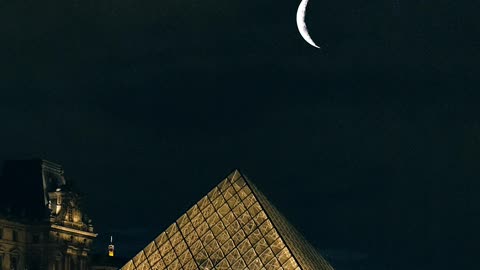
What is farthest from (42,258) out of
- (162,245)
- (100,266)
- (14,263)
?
(162,245)

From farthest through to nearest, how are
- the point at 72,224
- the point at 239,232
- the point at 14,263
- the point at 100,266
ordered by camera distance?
the point at 100,266 → the point at 72,224 → the point at 14,263 → the point at 239,232

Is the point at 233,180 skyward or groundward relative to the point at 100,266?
groundward

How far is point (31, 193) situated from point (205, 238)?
57.7 metres

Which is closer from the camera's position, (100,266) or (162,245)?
(162,245)

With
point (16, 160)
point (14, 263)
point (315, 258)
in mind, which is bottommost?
point (315, 258)

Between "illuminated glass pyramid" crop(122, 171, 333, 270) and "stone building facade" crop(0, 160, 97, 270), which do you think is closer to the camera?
"illuminated glass pyramid" crop(122, 171, 333, 270)

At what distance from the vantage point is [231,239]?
71.0 meters

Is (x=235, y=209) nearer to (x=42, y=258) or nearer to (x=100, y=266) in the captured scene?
(x=42, y=258)

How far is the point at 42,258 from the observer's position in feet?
412

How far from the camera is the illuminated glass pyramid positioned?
6938cm

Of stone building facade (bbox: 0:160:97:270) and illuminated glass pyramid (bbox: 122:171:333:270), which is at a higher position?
stone building facade (bbox: 0:160:97:270)

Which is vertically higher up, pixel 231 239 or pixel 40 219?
pixel 40 219

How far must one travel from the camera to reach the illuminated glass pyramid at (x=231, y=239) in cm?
6938

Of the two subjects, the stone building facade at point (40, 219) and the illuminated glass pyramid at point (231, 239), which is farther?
the stone building facade at point (40, 219)
